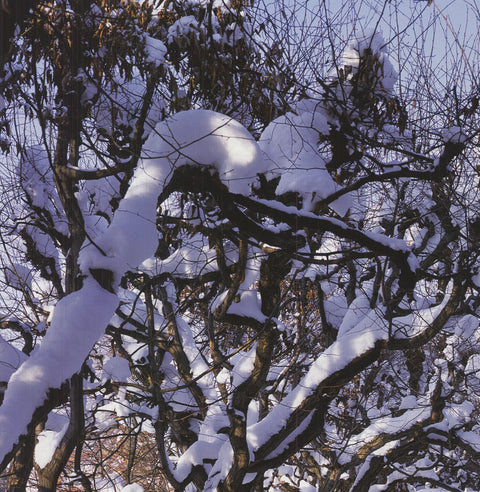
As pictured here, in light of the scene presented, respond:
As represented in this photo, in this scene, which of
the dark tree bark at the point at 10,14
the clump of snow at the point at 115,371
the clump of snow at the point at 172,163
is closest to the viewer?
the dark tree bark at the point at 10,14

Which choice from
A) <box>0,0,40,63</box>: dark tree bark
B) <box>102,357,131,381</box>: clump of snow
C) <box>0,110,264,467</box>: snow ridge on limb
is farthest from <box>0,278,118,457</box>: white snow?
<box>102,357,131,381</box>: clump of snow

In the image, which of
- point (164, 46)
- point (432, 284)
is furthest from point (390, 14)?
point (432, 284)

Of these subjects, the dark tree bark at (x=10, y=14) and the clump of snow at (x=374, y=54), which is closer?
the dark tree bark at (x=10, y=14)

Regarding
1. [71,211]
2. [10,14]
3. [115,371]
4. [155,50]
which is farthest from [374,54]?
[115,371]

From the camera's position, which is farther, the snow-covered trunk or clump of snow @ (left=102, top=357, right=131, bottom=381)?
clump of snow @ (left=102, top=357, right=131, bottom=381)

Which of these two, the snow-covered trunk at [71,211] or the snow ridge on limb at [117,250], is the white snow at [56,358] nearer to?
the snow ridge on limb at [117,250]

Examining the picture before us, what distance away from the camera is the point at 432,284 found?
9.19 meters

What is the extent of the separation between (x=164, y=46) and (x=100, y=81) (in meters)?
0.69

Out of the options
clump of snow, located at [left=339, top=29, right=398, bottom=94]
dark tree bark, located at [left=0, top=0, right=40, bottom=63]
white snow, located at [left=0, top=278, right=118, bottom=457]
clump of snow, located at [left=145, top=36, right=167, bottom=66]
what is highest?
clump of snow, located at [left=339, top=29, right=398, bottom=94]

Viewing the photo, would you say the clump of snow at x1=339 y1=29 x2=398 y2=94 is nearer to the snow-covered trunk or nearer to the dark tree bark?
the snow-covered trunk

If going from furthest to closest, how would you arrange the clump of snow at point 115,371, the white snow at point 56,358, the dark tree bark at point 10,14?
the clump of snow at point 115,371 < the white snow at point 56,358 < the dark tree bark at point 10,14

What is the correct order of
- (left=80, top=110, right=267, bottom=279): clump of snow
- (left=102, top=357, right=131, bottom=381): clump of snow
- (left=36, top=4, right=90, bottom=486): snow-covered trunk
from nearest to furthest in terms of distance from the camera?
(left=80, top=110, right=267, bottom=279): clump of snow < (left=36, top=4, right=90, bottom=486): snow-covered trunk < (left=102, top=357, right=131, bottom=381): clump of snow

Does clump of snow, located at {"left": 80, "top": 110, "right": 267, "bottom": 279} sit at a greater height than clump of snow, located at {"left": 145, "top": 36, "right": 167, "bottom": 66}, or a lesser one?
lesser

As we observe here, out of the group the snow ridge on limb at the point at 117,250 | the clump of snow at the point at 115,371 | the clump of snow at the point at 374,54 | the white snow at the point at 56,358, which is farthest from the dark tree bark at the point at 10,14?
the clump of snow at the point at 115,371
